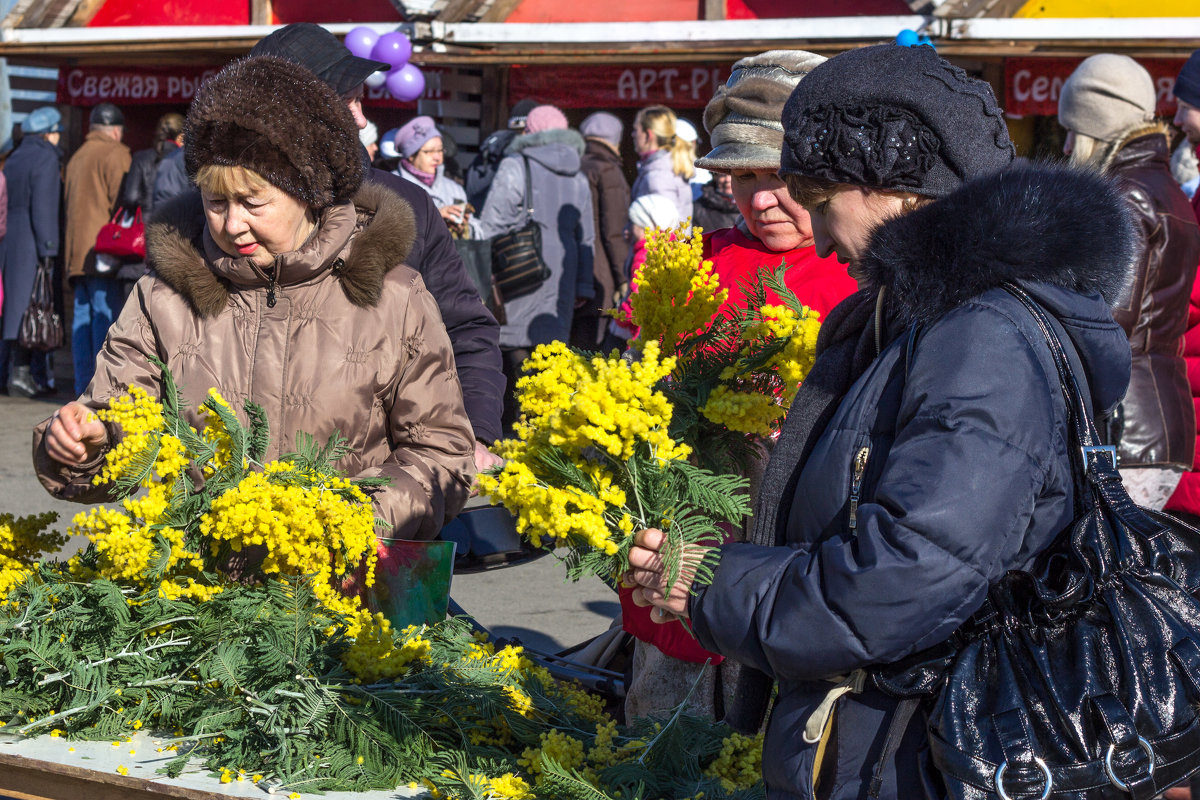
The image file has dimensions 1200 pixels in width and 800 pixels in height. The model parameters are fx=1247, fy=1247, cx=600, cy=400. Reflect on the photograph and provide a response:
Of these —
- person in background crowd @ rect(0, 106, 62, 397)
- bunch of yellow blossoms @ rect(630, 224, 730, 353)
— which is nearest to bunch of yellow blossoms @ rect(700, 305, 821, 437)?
bunch of yellow blossoms @ rect(630, 224, 730, 353)

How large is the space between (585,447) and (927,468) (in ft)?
1.79

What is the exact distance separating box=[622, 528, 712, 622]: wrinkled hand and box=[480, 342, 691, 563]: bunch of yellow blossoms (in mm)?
40

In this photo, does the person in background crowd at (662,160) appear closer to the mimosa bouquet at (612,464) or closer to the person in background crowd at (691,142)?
the person in background crowd at (691,142)

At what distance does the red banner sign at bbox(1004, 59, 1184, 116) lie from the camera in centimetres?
867

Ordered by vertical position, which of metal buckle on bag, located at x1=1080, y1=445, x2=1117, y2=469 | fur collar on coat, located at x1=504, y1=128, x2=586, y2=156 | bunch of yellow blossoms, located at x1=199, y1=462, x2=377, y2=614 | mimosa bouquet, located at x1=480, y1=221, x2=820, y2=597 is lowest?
bunch of yellow blossoms, located at x1=199, y1=462, x2=377, y2=614

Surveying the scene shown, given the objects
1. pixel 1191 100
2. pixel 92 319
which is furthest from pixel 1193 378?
pixel 92 319

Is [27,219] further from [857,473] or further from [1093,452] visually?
[1093,452]

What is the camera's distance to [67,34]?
1090cm

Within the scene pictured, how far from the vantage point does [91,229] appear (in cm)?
1004

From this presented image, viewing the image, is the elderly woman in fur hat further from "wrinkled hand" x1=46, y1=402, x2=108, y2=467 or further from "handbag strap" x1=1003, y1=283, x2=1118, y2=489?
"handbag strap" x1=1003, y1=283, x2=1118, y2=489

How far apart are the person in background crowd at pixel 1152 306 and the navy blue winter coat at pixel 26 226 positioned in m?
8.78

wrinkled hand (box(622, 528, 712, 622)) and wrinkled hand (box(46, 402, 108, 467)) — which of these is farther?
wrinkled hand (box(46, 402, 108, 467))

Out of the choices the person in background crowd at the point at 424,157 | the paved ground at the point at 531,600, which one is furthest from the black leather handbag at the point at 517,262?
the paved ground at the point at 531,600

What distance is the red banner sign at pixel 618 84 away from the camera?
32.0 feet
